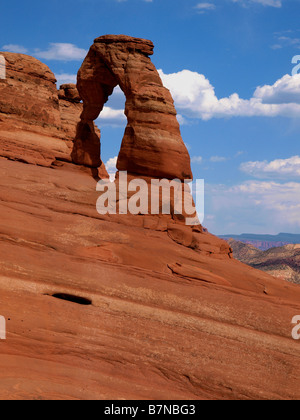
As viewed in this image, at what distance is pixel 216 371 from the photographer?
9.21m

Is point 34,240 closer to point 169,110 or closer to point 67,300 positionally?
point 67,300

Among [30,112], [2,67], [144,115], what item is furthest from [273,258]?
[144,115]

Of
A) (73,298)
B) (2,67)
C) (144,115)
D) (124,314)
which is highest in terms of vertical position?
(2,67)

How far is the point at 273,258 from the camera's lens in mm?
77688

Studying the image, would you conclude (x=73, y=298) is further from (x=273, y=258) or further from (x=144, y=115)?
(x=273, y=258)

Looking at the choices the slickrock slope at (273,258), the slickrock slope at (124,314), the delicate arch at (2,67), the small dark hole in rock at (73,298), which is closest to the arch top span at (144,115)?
the slickrock slope at (124,314)

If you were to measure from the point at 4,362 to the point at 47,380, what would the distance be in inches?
41.3

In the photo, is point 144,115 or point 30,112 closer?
point 144,115

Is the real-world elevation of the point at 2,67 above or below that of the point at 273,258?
above

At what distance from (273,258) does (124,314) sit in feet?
234

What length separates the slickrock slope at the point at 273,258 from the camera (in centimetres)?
5625

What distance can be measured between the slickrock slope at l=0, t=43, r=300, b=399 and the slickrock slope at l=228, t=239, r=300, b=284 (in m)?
43.2

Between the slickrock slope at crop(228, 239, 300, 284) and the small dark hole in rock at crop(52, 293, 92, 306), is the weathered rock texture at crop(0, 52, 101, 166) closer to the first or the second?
the small dark hole in rock at crop(52, 293, 92, 306)

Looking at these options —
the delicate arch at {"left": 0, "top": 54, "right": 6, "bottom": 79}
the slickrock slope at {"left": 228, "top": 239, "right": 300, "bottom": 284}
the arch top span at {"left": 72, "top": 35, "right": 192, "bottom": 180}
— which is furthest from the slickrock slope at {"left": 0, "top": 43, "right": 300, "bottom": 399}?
Answer: the slickrock slope at {"left": 228, "top": 239, "right": 300, "bottom": 284}
